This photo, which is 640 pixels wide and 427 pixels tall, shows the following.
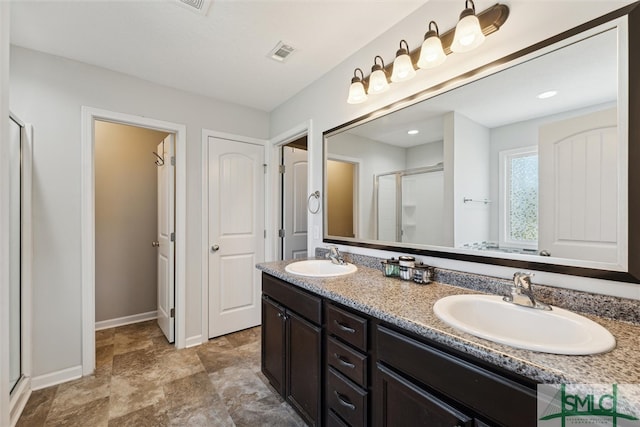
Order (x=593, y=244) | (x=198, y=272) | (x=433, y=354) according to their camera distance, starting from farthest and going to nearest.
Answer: (x=198, y=272), (x=593, y=244), (x=433, y=354)

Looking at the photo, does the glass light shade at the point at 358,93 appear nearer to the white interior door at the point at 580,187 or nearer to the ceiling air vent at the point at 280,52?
the ceiling air vent at the point at 280,52

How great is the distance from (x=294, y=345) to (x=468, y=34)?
1.77 meters

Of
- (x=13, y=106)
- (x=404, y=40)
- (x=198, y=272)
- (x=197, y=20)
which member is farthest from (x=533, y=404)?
(x=13, y=106)

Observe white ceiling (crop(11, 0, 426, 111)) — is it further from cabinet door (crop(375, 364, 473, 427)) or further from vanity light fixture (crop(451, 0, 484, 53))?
cabinet door (crop(375, 364, 473, 427))

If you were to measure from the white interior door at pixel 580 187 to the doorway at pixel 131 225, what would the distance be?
9.27 ft

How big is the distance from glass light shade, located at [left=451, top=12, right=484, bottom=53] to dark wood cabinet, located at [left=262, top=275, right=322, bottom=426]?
1.37 m

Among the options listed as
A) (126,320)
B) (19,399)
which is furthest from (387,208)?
(126,320)

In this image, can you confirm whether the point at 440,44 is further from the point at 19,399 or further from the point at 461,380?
the point at 19,399

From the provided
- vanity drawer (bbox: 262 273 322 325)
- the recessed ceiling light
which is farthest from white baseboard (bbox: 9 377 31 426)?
the recessed ceiling light

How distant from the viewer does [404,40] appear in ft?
5.08

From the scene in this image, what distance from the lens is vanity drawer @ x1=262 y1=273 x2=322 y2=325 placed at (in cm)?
137

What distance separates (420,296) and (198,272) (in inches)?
84.3

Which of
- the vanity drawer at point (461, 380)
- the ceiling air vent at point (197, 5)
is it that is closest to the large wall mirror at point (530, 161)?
the vanity drawer at point (461, 380)

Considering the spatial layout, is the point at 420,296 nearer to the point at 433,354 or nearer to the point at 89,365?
the point at 433,354
